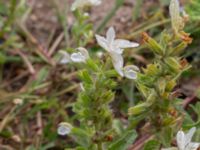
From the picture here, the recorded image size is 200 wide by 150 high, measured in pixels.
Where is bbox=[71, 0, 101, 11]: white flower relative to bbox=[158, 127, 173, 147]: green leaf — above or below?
above

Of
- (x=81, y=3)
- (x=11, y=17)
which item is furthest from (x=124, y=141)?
(x=11, y=17)

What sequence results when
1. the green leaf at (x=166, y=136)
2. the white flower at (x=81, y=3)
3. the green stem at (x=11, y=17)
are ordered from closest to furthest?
1. the green leaf at (x=166, y=136)
2. the white flower at (x=81, y=3)
3. the green stem at (x=11, y=17)

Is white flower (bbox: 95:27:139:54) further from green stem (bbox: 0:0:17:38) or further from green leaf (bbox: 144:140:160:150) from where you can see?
green stem (bbox: 0:0:17:38)

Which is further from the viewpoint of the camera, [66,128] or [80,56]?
[66,128]

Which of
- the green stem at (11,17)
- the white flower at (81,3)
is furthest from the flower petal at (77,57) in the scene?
the green stem at (11,17)

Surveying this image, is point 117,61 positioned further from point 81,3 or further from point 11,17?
point 11,17

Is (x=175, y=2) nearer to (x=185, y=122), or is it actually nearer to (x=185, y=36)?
(x=185, y=36)

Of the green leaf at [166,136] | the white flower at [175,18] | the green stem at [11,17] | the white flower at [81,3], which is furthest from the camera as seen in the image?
the green stem at [11,17]

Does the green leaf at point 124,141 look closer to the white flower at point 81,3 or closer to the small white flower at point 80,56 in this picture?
the small white flower at point 80,56

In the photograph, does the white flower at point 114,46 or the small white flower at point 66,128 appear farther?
the small white flower at point 66,128

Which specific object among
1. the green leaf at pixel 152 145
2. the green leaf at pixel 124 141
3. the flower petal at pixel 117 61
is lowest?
the green leaf at pixel 152 145

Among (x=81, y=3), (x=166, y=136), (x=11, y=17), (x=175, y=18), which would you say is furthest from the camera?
(x=11, y=17)

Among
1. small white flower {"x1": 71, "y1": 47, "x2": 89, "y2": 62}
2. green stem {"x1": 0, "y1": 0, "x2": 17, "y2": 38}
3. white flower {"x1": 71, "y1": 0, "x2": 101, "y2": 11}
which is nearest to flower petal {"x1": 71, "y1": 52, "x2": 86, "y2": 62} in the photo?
small white flower {"x1": 71, "y1": 47, "x2": 89, "y2": 62}

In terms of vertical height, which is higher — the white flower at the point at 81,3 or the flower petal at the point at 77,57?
the white flower at the point at 81,3
